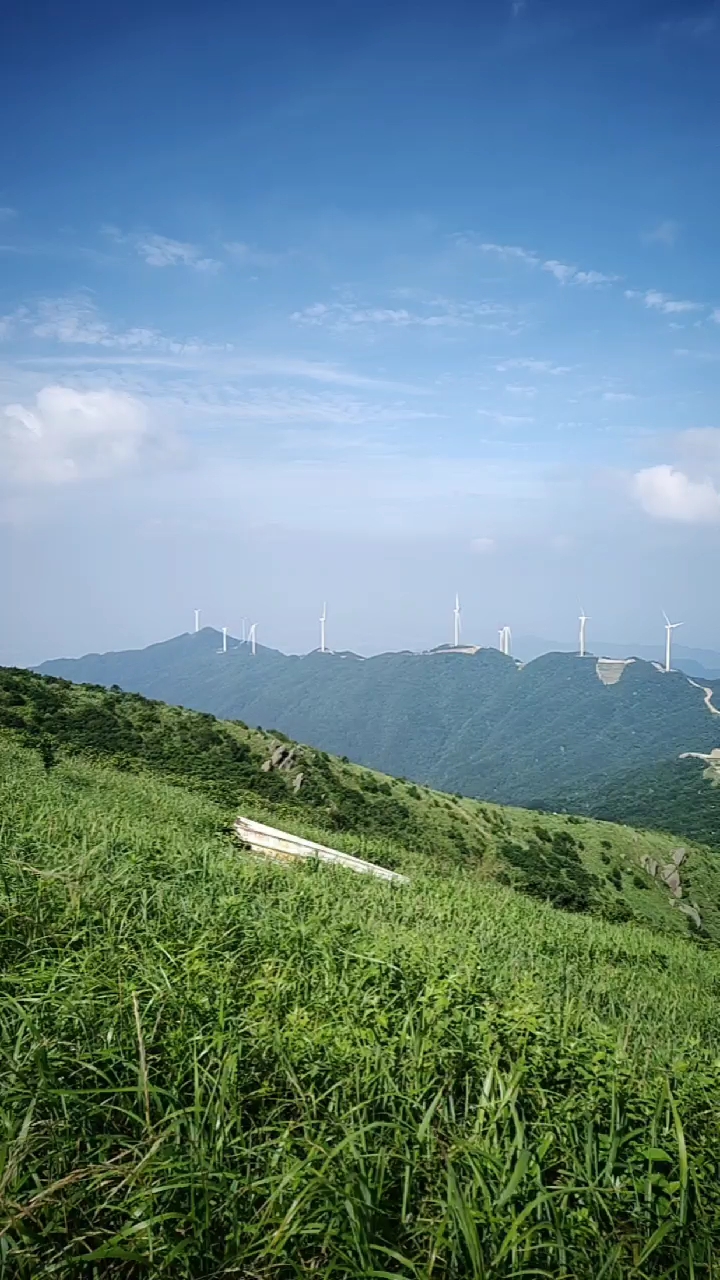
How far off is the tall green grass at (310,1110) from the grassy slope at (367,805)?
17.2 metres

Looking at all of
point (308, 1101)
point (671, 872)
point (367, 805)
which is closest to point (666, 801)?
point (671, 872)

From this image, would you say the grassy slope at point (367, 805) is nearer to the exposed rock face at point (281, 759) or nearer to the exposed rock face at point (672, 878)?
the exposed rock face at point (281, 759)

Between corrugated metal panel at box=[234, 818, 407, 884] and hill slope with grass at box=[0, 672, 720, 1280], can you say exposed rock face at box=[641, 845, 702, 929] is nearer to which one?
corrugated metal panel at box=[234, 818, 407, 884]

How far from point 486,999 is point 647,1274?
1911mm

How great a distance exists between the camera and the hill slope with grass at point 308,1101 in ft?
8.90

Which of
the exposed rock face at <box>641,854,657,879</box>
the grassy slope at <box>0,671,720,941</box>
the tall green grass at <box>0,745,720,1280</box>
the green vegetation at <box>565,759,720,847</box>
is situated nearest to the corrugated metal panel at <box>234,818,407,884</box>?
the tall green grass at <box>0,745,720,1280</box>

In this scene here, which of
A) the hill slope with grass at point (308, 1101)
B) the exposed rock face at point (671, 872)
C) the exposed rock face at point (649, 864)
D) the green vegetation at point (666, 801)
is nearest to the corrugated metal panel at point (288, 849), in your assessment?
the hill slope with grass at point (308, 1101)

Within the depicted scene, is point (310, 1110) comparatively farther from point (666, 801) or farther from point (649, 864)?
point (666, 801)

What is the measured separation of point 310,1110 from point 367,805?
29156mm

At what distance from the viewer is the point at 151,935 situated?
5.12 m

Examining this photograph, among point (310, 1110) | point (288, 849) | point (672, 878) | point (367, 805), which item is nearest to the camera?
point (310, 1110)

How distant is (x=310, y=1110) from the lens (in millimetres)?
3449

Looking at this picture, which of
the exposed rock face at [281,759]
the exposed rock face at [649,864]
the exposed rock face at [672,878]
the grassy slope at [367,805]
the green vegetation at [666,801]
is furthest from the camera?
the green vegetation at [666,801]

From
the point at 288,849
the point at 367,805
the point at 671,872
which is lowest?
the point at 671,872
